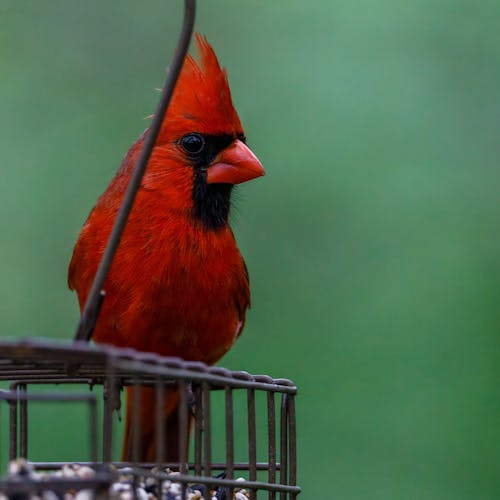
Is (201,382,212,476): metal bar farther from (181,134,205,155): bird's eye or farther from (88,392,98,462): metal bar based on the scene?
(181,134,205,155): bird's eye

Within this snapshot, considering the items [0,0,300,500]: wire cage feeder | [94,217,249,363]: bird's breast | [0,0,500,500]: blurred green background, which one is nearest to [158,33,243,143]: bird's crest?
[94,217,249,363]: bird's breast

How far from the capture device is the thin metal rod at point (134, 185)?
2.23 meters

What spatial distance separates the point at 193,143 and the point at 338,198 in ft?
7.47

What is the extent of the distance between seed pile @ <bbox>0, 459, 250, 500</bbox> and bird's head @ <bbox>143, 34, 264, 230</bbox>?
93 cm

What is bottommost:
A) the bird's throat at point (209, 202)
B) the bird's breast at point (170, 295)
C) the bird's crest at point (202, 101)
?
the bird's breast at point (170, 295)

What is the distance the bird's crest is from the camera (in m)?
3.22

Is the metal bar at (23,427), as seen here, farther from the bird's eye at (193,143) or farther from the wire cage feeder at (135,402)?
the bird's eye at (193,143)

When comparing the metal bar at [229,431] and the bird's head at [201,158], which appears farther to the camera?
the bird's head at [201,158]

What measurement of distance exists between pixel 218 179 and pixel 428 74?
257cm

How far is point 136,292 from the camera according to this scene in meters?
3.20

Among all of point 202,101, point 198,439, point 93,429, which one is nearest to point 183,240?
point 202,101

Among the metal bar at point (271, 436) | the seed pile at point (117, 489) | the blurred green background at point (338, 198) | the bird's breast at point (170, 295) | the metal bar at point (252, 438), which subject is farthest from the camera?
the blurred green background at point (338, 198)

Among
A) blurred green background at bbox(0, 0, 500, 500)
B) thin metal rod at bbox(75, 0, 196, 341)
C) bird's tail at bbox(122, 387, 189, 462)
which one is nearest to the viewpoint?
thin metal rod at bbox(75, 0, 196, 341)

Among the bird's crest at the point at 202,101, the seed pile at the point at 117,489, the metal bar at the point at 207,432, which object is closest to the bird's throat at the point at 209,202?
the bird's crest at the point at 202,101
